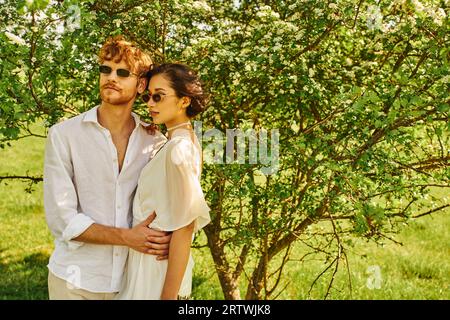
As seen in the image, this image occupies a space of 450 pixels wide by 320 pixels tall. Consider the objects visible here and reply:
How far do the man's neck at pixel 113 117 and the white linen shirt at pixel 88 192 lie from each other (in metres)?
0.06

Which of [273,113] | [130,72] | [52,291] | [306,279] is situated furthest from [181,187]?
[306,279]

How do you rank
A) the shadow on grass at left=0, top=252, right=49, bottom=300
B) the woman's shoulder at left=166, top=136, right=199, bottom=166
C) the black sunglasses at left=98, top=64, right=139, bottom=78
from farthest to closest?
the shadow on grass at left=0, top=252, right=49, bottom=300
the black sunglasses at left=98, top=64, right=139, bottom=78
the woman's shoulder at left=166, top=136, right=199, bottom=166

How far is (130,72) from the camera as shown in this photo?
8.38ft

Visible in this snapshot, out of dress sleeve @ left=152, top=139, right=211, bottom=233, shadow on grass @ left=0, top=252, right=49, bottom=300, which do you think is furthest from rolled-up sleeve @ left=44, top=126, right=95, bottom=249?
shadow on grass @ left=0, top=252, right=49, bottom=300

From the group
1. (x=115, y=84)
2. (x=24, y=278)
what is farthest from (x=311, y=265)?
(x=115, y=84)

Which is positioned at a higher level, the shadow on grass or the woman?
the woman

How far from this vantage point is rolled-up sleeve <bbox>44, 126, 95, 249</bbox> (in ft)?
7.81

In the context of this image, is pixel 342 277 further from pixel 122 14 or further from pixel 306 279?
pixel 122 14

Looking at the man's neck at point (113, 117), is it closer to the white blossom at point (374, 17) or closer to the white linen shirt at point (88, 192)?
the white linen shirt at point (88, 192)

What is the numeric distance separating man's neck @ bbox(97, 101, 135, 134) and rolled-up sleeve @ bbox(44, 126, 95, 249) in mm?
229

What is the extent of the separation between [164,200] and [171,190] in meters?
0.07

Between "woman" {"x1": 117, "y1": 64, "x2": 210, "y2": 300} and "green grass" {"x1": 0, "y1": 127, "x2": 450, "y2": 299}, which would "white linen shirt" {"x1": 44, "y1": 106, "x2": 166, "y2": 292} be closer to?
"woman" {"x1": 117, "y1": 64, "x2": 210, "y2": 300}
